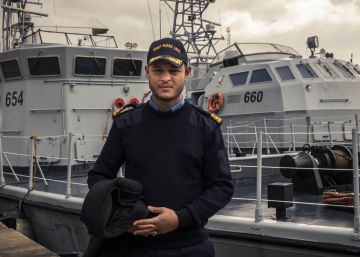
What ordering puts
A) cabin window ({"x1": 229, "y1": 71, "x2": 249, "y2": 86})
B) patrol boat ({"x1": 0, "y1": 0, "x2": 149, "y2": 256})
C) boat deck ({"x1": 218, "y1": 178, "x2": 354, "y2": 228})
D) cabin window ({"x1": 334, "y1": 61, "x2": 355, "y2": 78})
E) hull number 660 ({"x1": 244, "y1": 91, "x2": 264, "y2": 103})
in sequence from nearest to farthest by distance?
boat deck ({"x1": 218, "y1": 178, "x2": 354, "y2": 228}), patrol boat ({"x1": 0, "y1": 0, "x2": 149, "y2": 256}), hull number 660 ({"x1": 244, "y1": 91, "x2": 264, "y2": 103}), cabin window ({"x1": 334, "y1": 61, "x2": 355, "y2": 78}), cabin window ({"x1": 229, "y1": 71, "x2": 249, "y2": 86})

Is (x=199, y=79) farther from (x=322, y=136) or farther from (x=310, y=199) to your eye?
(x=310, y=199)

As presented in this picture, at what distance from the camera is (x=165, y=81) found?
77.8 inches

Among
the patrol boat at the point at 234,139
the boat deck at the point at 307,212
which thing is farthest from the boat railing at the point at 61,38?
the boat deck at the point at 307,212

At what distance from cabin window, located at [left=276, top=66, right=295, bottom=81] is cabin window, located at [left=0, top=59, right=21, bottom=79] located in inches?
292

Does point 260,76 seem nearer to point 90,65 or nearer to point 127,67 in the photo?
point 127,67

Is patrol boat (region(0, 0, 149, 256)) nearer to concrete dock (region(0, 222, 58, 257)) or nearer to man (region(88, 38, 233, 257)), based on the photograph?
concrete dock (region(0, 222, 58, 257))

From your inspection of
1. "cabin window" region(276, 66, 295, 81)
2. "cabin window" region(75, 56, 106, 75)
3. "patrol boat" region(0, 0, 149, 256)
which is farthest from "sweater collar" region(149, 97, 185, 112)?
"cabin window" region(276, 66, 295, 81)

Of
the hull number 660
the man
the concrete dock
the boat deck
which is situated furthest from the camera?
the hull number 660

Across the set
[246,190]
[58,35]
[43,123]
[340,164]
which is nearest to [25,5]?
[58,35]

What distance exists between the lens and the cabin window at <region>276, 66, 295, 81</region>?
12516 mm

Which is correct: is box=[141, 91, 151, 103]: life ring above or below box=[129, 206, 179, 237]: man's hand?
above

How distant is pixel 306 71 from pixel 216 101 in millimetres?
2939

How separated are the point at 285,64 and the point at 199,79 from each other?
4951 mm

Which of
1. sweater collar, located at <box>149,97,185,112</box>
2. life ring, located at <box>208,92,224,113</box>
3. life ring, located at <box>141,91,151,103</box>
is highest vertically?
life ring, located at <box>208,92,224,113</box>
